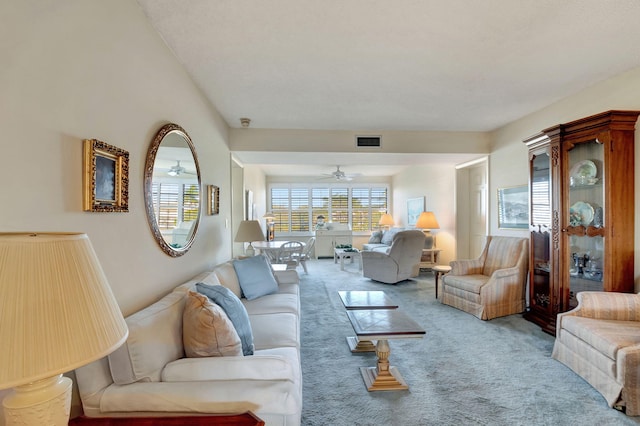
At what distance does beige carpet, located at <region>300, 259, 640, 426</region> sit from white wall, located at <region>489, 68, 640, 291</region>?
1.20 m

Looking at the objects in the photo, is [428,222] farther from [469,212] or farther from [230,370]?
[230,370]

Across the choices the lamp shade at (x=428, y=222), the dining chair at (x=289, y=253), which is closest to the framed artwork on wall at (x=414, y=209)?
the lamp shade at (x=428, y=222)

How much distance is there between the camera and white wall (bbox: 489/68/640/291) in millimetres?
2787

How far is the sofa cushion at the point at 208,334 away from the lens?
1.61 m

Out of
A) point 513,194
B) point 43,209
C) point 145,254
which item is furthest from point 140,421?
point 513,194

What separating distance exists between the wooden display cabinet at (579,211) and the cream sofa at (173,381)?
3038mm

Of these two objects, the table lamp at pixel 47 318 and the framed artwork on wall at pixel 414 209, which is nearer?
the table lamp at pixel 47 318

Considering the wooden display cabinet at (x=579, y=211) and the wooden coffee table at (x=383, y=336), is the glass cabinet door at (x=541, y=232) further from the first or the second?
the wooden coffee table at (x=383, y=336)

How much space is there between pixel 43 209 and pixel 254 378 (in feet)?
3.48

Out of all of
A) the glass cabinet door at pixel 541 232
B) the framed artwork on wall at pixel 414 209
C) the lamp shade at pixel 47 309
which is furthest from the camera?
the framed artwork on wall at pixel 414 209

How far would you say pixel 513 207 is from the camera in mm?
4340

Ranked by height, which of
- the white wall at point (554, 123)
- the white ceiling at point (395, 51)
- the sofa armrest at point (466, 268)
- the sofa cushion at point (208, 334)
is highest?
the white ceiling at point (395, 51)

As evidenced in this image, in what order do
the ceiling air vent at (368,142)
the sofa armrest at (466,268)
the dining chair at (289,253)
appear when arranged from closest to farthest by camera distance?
the sofa armrest at (466,268) → the ceiling air vent at (368,142) → the dining chair at (289,253)

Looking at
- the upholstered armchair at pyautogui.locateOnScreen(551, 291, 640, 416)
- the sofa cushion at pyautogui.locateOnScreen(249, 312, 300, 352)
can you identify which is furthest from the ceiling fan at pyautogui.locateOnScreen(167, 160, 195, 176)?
the upholstered armchair at pyautogui.locateOnScreen(551, 291, 640, 416)
